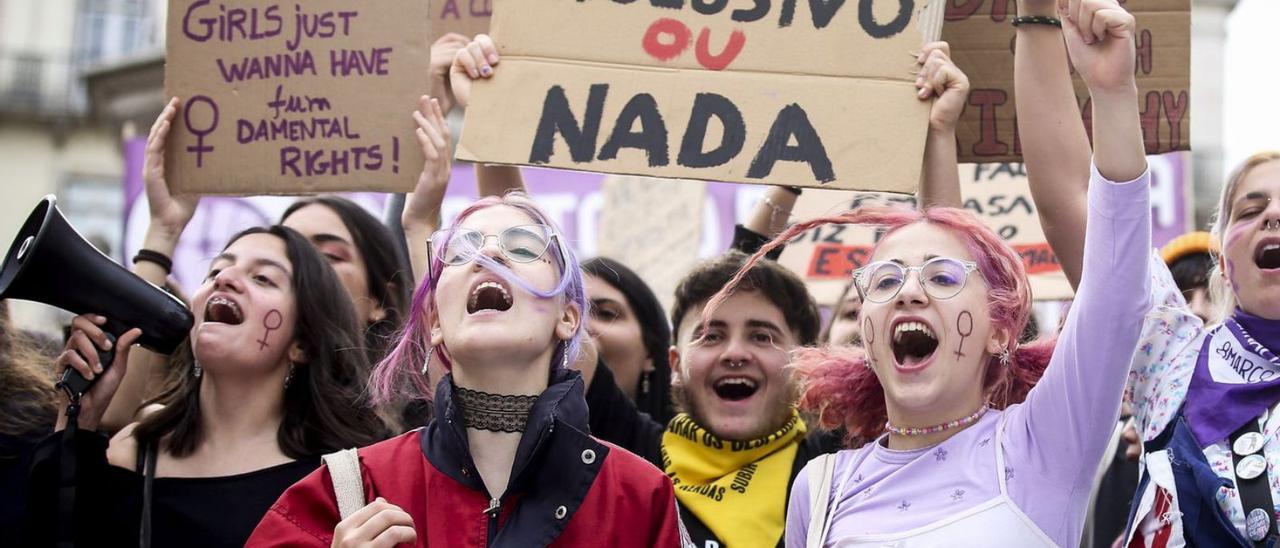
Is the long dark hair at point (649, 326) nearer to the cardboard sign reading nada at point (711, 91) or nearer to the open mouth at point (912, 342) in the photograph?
the cardboard sign reading nada at point (711, 91)

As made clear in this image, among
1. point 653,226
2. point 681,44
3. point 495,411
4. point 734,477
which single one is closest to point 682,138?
point 681,44

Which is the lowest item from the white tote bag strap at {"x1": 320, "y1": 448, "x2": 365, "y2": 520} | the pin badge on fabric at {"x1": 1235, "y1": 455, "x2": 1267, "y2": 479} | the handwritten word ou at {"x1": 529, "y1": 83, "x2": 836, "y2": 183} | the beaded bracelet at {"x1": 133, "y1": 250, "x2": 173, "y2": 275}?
the white tote bag strap at {"x1": 320, "y1": 448, "x2": 365, "y2": 520}

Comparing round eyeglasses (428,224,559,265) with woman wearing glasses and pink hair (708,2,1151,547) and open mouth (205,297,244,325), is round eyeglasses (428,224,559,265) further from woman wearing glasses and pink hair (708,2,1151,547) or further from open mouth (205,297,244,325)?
open mouth (205,297,244,325)

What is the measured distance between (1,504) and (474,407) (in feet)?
3.96

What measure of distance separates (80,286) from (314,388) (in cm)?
61

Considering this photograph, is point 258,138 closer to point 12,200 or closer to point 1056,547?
point 1056,547

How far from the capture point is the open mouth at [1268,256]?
10.5ft

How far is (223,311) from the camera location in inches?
149

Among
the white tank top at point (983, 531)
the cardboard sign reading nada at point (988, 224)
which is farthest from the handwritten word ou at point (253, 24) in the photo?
the white tank top at point (983, 531)

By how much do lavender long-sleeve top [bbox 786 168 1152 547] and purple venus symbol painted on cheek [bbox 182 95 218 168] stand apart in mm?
2017

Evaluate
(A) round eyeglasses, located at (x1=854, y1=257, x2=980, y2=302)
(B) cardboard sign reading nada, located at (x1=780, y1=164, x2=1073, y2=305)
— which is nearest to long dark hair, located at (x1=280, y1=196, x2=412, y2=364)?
(B) cardboard sign reading nada, located at (x1=780, y1=164, x2=1073, y2=305)

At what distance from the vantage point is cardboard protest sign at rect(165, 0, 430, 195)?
4125 millimetres

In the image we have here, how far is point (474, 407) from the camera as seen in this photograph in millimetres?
3023

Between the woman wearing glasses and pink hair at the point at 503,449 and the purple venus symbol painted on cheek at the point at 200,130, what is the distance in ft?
4.07
